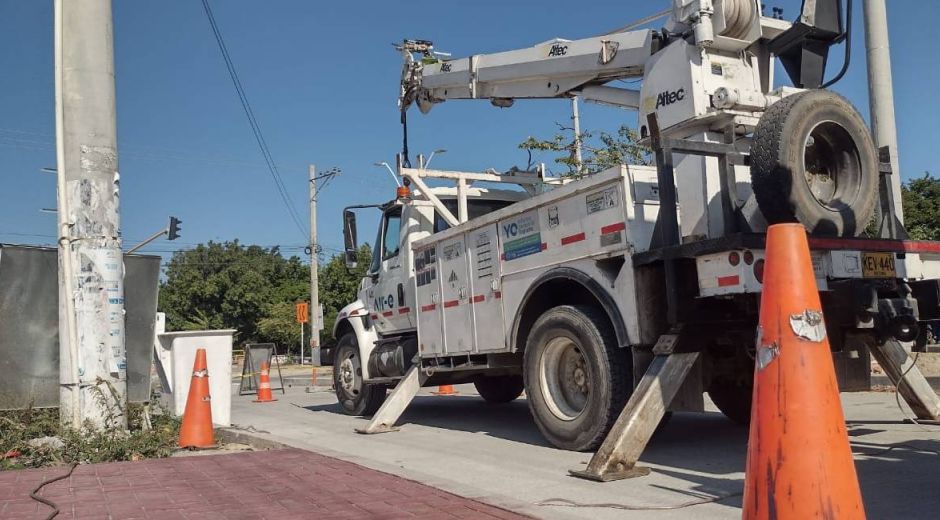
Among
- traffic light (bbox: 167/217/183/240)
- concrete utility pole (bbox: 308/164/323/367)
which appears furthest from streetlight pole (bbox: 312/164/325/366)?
traffic light (bbox: 167/217/183/240)

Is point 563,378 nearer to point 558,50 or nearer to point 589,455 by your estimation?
point 589,455

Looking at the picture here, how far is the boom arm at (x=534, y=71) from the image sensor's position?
811 cm

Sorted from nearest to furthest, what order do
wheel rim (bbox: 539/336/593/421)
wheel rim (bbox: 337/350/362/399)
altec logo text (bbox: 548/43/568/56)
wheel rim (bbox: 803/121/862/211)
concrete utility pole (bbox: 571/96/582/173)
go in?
wheel rim (bbox: 803/121/862/211), wheel rim (bbox: 539/336/593/421), altec logo text (bbox: 548/43/568/56), wheel rim (bbox: 337/350/362/399), concrete utility pole (bbox: 571/96/582/173)

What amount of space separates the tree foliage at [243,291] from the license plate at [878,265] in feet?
155

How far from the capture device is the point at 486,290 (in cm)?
850

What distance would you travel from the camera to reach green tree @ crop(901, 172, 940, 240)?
25.5 metres

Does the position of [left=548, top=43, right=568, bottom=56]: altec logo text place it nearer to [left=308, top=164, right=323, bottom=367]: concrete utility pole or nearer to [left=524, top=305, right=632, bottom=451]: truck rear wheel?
[left=524, top=305, right=632, bottom=451]: truck rear wheel

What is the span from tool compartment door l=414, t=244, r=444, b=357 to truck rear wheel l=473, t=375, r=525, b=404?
2.76m

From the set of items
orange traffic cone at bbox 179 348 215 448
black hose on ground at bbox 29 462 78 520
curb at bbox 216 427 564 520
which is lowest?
curb at bbox 216 427 564 520

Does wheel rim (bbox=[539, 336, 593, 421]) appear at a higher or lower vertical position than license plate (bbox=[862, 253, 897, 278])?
lower

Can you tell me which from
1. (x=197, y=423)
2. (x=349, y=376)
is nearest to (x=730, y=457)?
(x=197, y=423)

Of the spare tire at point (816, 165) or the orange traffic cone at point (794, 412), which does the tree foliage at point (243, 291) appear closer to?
the spare tire at point (816, 165)

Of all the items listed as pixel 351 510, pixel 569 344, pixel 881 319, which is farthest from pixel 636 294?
pixel 351 510

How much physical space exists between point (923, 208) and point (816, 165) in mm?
23992
